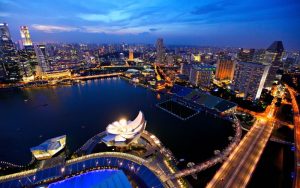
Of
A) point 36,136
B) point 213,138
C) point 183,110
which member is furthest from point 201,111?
point 36,136

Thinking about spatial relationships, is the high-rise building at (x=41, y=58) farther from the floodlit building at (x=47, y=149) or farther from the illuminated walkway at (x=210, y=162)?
the illuminated walkway at (x=210, y=162)

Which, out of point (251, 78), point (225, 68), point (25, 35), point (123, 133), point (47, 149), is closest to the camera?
point (47, 149)

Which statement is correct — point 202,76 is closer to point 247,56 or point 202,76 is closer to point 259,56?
point 259,56

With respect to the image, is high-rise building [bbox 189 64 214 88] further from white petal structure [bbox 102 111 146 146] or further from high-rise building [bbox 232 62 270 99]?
white petal structure [bbox 102 111 146 146]

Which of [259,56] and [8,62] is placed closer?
[8,62]

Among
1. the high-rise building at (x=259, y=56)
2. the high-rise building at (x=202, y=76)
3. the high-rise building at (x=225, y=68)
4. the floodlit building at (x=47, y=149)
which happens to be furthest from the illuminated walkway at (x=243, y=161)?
the high-rise building at (x=259, y=56)

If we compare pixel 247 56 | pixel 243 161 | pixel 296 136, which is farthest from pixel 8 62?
pixel 247 56

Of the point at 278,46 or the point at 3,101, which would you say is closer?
the point at 3,101

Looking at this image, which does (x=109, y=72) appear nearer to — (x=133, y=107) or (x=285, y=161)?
(x=133, y=107)
